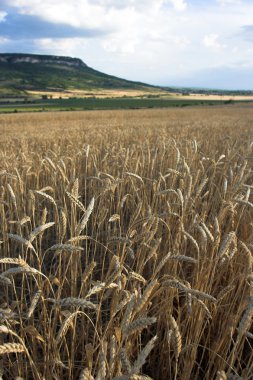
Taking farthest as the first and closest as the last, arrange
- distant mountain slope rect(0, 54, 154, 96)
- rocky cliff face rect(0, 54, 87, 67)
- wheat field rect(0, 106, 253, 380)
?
1. rocky cliff face rect(0, 54, 87, 67)
2. distant mountain slope rect(0, 54, 154, 96)
3. wheat field rect(0, 106, 253, 380)

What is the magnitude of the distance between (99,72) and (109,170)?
621 feet

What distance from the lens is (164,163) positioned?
541 centimetres

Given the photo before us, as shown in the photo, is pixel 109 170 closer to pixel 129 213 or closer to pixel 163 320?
pixel 129 213

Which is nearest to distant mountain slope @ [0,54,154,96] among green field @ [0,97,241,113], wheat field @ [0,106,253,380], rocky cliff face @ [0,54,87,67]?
rocky cliff face @ [0,54,87,67]

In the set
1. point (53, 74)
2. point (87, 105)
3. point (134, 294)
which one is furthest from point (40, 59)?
point (134, 294)

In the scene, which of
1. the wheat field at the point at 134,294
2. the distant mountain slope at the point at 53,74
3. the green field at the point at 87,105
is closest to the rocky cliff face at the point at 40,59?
the distant mountain slope at the point at 53,74

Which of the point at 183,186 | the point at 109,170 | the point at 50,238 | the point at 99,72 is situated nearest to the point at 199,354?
the point at 183,186

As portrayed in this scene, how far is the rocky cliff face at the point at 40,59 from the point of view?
6540 inches

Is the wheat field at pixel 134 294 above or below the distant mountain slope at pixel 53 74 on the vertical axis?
below

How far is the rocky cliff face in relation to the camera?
16612 cm

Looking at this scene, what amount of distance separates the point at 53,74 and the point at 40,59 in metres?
30.3

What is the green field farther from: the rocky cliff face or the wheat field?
the rocky cliff face

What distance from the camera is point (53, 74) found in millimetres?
155750

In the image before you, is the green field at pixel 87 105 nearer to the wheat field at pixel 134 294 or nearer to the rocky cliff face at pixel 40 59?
the wheat field at pixel 134 294
